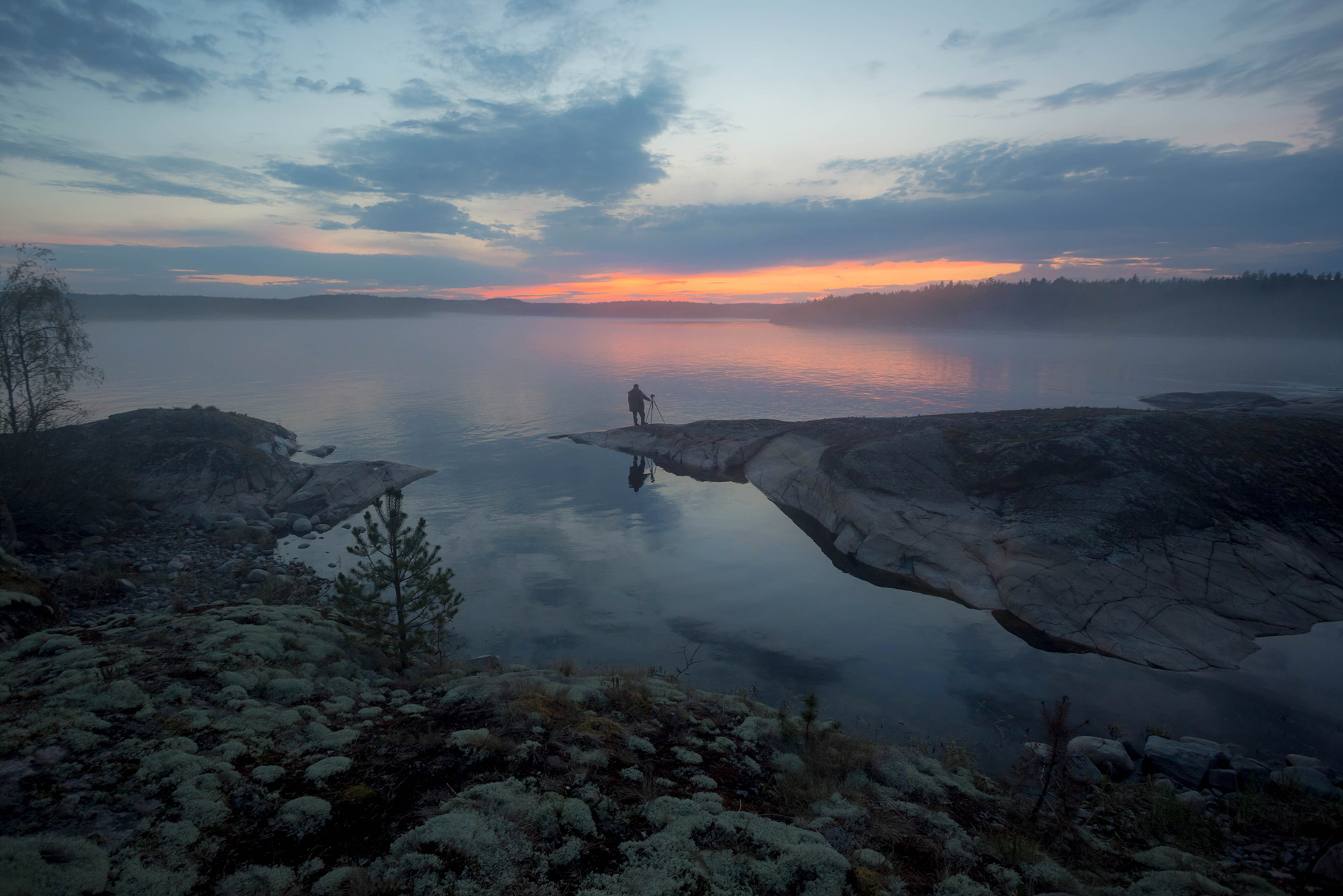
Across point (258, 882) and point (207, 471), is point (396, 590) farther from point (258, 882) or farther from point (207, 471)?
point (207, 471)

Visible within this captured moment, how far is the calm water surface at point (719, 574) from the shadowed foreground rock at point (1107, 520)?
113 cm

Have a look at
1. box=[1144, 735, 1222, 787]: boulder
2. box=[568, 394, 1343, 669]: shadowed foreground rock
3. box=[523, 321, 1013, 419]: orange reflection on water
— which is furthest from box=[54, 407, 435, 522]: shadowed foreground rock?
box=[1144, 735, 1222, 787]: boulder

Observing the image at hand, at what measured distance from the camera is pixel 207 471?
2995 cm

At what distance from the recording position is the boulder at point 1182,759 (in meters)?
11.8

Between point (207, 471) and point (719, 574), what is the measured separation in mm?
27684

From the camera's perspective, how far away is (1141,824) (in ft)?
33.2

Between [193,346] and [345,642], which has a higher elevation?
[193,346]

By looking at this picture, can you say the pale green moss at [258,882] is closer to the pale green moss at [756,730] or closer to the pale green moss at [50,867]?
the pale green moss at [50,867]

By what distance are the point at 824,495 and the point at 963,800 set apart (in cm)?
1960

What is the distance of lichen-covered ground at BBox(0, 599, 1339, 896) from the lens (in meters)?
6.77

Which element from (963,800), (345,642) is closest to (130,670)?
(345,642)

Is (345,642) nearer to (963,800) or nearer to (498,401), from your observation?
(963,800)

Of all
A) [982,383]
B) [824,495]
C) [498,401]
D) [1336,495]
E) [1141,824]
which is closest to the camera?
[1141,824]

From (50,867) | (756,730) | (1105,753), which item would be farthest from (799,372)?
(50,867)
